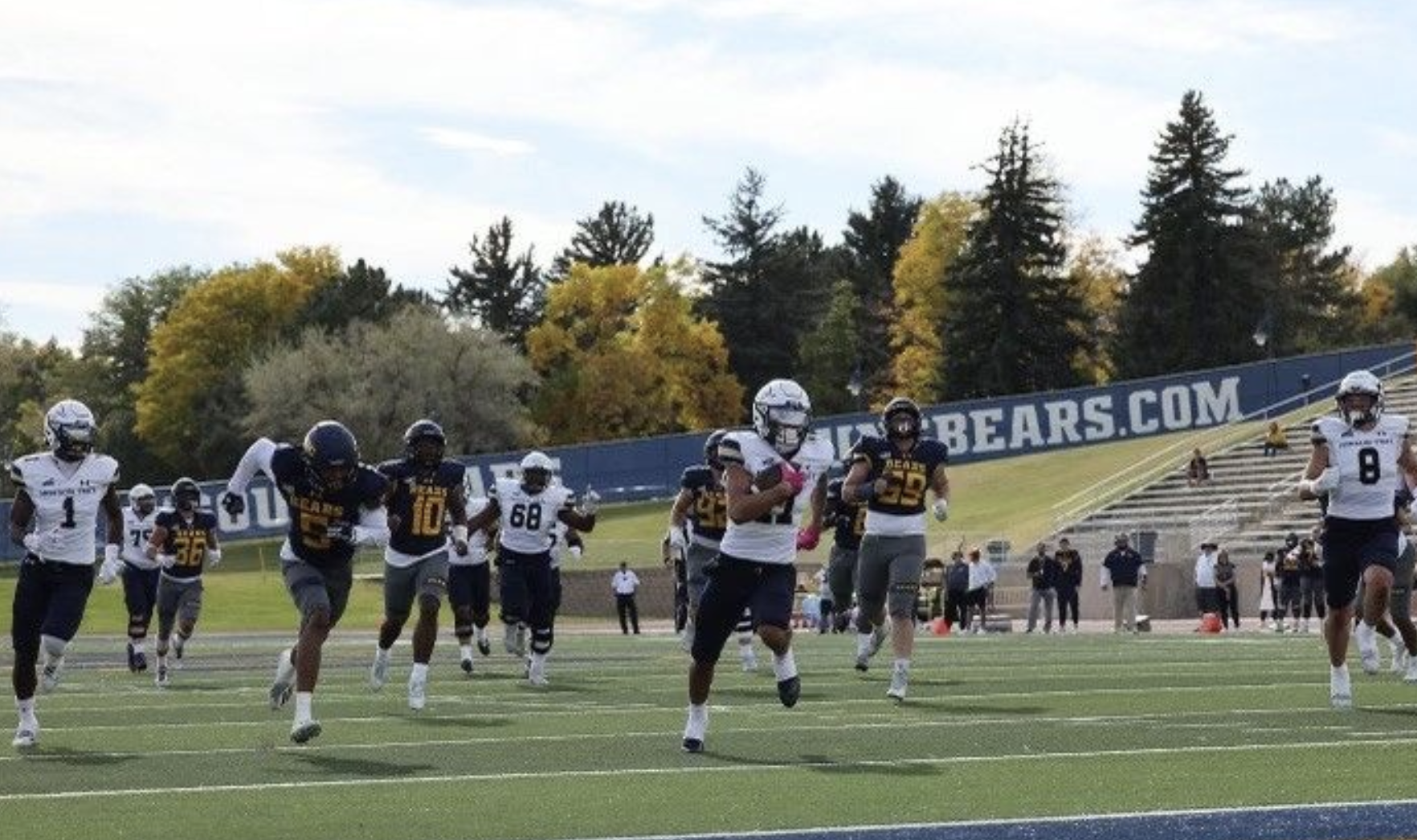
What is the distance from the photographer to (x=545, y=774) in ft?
44.1

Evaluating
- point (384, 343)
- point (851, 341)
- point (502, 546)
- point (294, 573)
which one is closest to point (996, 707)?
point (294, 573)

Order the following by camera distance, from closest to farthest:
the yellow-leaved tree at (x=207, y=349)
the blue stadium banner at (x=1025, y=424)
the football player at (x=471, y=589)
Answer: the football player at (x=471, y=589)
the blue stadium banner at (x=1025, y=424)
the yellow-leaved tree at (x=207, y=349)

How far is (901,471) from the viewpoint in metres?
19.7

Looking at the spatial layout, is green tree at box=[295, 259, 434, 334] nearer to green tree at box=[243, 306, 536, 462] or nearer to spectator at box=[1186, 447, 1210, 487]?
green tree at box=[243, 306, 536, 462]

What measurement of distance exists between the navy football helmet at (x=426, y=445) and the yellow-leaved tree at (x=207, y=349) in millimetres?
97523

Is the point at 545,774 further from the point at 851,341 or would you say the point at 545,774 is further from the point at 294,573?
the point at 851,341

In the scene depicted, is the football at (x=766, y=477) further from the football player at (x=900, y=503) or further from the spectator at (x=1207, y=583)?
the spectator at (x=1207, y=583)

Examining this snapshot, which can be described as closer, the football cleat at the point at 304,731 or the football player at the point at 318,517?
the football cleat at the point at 304,731

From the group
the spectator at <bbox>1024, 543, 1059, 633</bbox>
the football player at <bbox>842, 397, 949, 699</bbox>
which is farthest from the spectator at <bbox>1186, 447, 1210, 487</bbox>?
the football player at <bbox>842, 397, 949, 699</bbox>

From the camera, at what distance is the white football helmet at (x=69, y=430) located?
16516mm

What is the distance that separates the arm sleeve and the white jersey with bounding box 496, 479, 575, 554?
755 cm

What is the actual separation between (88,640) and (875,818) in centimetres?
3577

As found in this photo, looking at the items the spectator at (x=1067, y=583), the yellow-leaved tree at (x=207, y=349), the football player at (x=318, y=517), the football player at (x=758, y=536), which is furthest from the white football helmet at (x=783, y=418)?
the yellow-leaved tree at (x=207, y=349)

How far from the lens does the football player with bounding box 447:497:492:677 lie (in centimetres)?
2594
